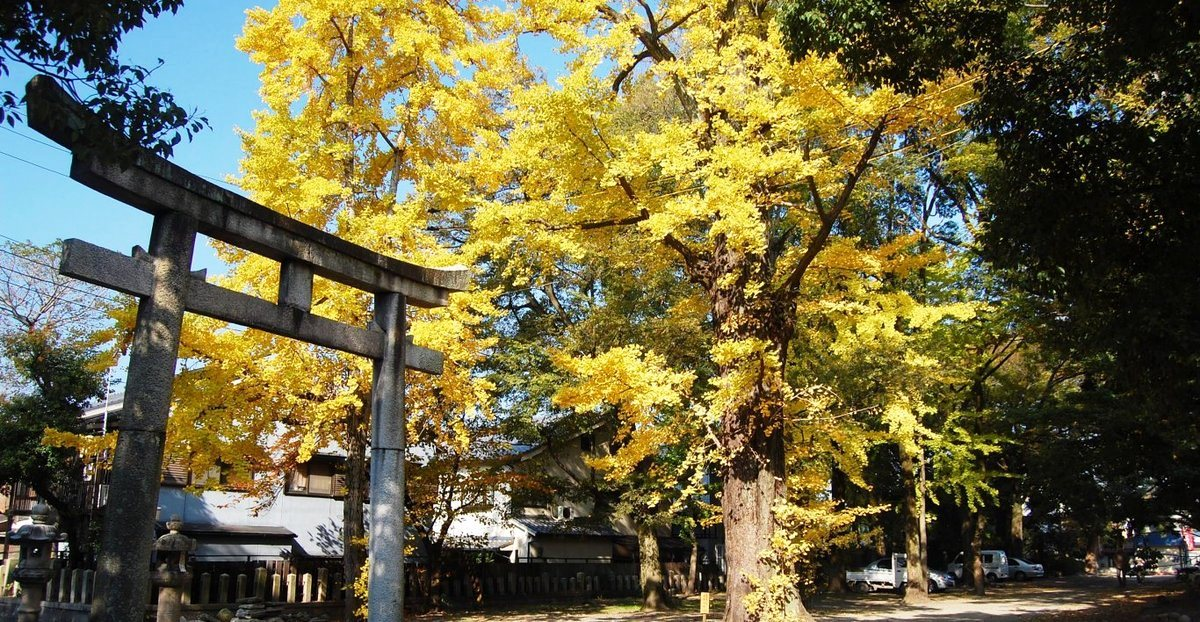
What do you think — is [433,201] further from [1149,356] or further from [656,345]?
[1149,356]

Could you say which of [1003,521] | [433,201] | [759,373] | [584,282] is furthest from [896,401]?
[1003,521]

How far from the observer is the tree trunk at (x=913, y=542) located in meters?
24.0

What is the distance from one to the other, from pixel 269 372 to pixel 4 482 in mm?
12285

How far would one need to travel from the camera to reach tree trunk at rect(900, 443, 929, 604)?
24.0 m

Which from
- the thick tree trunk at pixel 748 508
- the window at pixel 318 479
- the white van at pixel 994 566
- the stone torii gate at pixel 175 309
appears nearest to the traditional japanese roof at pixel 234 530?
the window at pixel 318 479

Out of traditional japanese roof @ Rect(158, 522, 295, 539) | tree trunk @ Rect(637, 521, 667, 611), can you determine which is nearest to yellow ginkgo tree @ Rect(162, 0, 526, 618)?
traditional japanese roof @ Rect(158, 522, 295, 539)

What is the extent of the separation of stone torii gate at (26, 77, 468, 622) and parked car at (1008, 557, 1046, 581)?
38.1m

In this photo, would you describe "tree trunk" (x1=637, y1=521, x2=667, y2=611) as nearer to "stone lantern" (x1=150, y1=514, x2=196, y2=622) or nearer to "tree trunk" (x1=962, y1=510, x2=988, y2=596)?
"tree trunk" (x1=962, y1=510, x2=988, y2=596)

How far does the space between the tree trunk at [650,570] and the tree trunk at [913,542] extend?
773 centimetres

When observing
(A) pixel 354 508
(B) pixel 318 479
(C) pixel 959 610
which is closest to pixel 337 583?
(B) pixel 318 479

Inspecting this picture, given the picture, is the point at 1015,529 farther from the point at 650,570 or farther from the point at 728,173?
the point at 728,173

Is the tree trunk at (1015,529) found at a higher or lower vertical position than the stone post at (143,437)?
lower

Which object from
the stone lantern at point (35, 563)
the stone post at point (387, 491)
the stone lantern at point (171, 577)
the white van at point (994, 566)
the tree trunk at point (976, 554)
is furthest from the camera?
the white van at point (994, 566)

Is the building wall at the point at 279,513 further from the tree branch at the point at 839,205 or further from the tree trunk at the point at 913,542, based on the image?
the tree trunk at the point at 913,542
